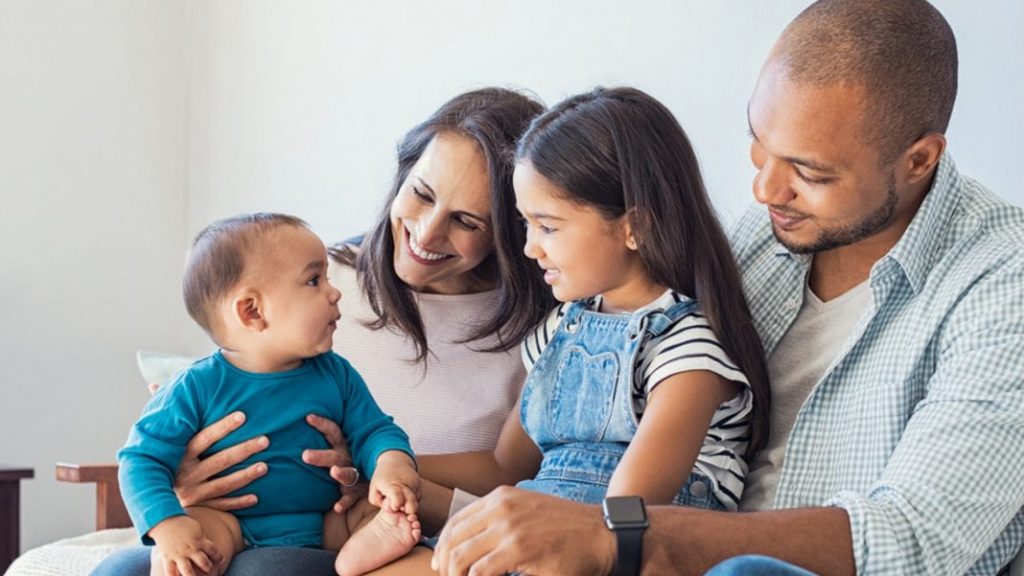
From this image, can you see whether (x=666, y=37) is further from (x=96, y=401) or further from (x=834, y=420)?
(x=96, y=401)

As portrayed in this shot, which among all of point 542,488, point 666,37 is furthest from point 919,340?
point 666,37

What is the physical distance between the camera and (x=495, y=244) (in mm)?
2135

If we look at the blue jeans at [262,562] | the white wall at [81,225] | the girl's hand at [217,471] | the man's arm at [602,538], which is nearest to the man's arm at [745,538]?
the man's arm at [602,538]

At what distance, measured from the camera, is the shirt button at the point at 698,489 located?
1699 millimetres

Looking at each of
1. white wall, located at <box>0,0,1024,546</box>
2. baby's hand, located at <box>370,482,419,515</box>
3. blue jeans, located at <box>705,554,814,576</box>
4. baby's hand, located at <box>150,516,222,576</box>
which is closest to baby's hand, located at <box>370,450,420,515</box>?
baby's hand, located at <box>370,482,419,515</box>

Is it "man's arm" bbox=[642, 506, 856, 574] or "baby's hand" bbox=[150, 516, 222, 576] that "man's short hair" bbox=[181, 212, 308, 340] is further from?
"man's arm" bbox=[642, 506, 856, 574]

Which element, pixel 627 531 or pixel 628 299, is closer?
pixel 627 531

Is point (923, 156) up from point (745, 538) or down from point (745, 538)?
up

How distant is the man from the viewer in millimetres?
1401

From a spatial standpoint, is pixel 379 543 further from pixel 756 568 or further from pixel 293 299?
pixel 756 568

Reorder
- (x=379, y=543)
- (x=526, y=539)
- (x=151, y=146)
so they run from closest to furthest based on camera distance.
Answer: (x=526, y=539) < (x=379, y=543) < (x=151, y=146)

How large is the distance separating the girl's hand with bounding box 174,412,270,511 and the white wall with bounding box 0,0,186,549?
7.80 ft

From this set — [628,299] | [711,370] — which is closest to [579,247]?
[628,299]

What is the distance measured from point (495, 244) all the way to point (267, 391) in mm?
528
